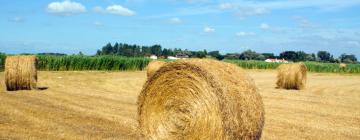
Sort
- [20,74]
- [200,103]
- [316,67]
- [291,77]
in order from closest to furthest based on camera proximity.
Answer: [200,103] < [20,74] < [291,77] < [316,67]

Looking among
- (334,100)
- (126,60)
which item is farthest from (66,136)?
(126,60)

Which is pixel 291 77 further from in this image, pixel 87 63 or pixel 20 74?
pixel 87 63

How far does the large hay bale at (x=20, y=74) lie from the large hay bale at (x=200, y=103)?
11102mm

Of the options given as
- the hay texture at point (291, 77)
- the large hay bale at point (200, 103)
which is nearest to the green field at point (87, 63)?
the hay texture at point (291, 77)

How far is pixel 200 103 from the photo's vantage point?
8.20 m

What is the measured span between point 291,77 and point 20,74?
12135mm

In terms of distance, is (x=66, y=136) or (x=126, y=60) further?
(x=126, y=60)

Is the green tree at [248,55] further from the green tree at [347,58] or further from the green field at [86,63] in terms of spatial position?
the green field at [86,63]

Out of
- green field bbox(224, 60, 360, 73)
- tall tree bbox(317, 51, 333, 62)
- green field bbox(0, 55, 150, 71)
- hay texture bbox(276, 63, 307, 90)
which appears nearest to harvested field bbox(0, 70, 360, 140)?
hay texture bbox(276, 63, 307, 90)

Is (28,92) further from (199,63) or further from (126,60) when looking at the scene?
(126,60)

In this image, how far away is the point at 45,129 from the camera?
413 inches

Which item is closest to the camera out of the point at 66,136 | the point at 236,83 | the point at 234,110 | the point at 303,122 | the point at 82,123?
the point at 234,110

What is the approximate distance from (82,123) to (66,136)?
1681 mm

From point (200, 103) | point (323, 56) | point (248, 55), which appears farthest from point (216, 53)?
point (200, 103)
